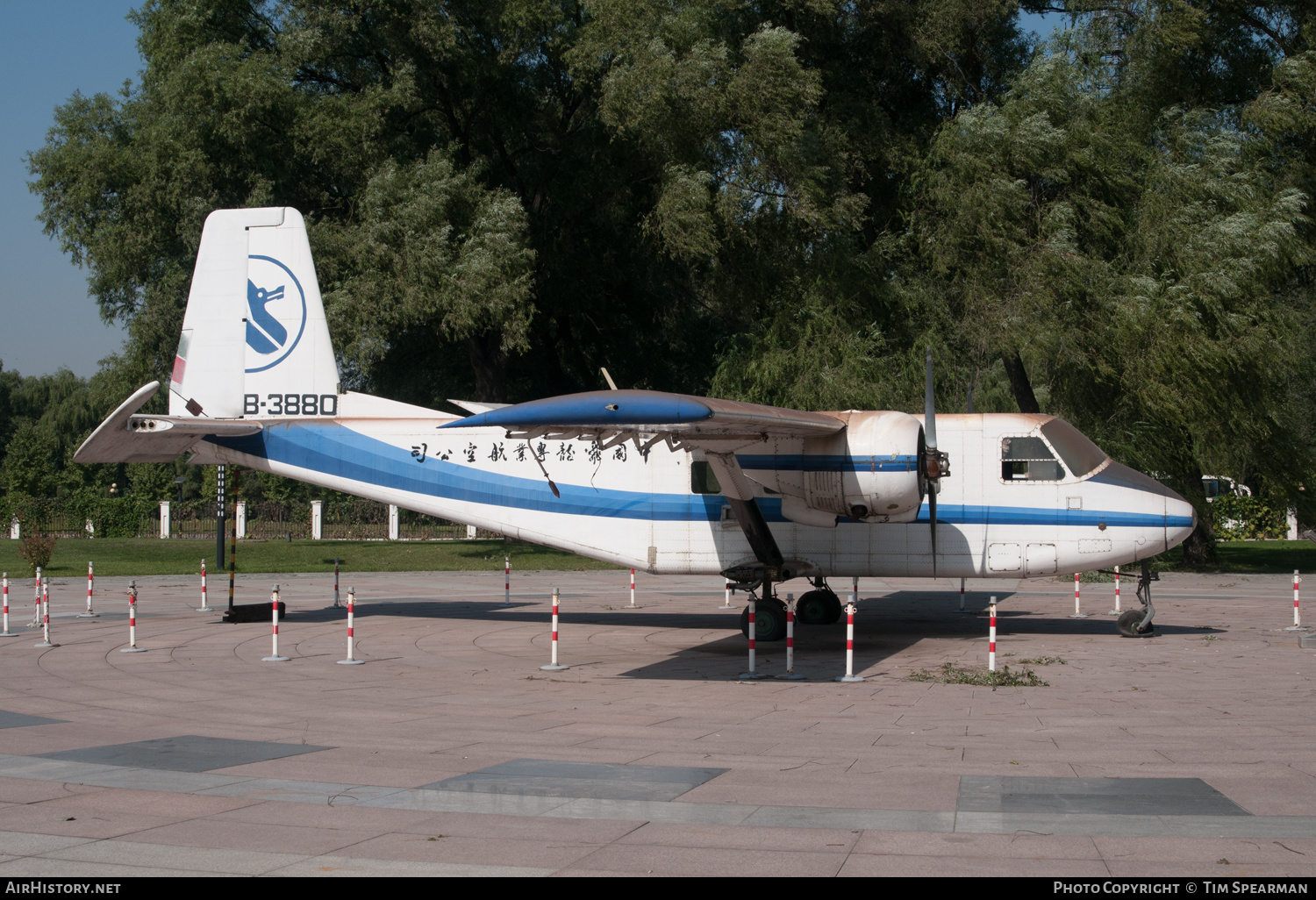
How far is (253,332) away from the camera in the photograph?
20.0 meters

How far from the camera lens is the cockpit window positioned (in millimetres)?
16766

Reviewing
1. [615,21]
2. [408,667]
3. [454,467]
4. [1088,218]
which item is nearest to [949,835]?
[408,667]

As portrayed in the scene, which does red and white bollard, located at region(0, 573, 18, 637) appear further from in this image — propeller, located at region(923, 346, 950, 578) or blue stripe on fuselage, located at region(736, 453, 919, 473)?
propeller, located at region(923, 346, 950, 578)

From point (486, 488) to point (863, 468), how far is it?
6954 millimetres

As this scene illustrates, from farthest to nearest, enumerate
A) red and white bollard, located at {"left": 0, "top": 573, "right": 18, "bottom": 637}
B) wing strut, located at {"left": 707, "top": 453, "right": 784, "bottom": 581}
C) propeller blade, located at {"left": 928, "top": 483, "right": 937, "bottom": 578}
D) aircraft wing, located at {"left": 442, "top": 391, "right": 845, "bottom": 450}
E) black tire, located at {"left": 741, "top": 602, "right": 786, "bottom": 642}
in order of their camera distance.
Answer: red and white bollard, located at {"left": 0, "top": 573, "right": 18, "bottom": 637} < black tire, located at {"left": 741, "top": 602, "right": 786, "bottom": 642} < propeller blade, located at {"left": 928, "top": 483, "right": 937, "bottom": 578} < wing strut, located at {"left": 707, "top": 453, "right": 784, "bottom": 581} < aircraft wing, located at {"left": 442, "top": 391, "right": 845, "bottom": 450}

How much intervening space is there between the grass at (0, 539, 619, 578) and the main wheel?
1361cm

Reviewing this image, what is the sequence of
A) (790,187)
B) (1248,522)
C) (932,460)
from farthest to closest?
(1248,522), (790,187), (932,460)

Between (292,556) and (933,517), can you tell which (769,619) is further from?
(292,556)

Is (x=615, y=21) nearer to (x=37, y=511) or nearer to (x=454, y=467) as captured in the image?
(x=454, y=467)

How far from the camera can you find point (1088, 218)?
88.7 feet

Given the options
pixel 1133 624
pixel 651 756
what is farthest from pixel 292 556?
pixel 651 756

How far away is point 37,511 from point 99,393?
36.4 feet

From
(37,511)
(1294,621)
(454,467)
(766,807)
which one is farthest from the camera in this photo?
(37,511)

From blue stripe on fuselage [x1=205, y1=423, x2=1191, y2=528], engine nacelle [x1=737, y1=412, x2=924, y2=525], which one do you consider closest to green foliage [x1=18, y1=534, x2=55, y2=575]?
blue stripe on fuselage [x1=205, y1=423, x2=1191, y2=528]
